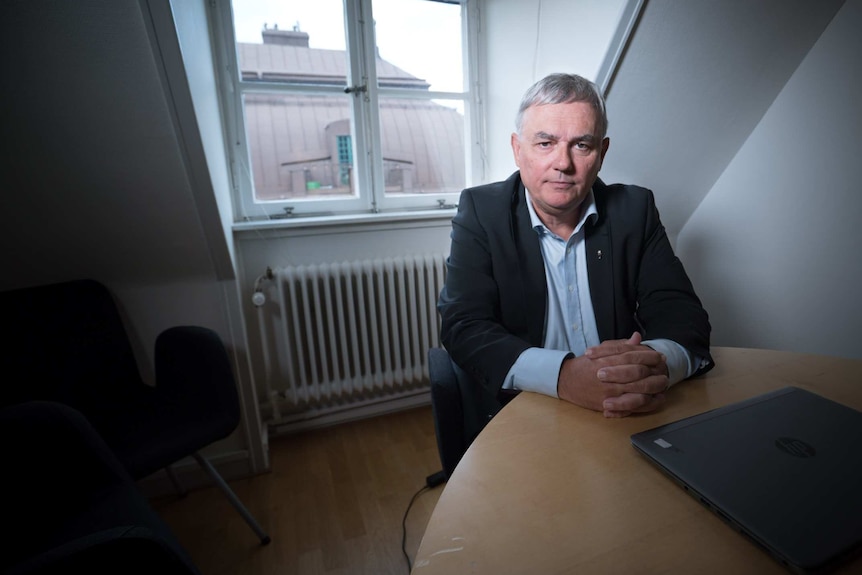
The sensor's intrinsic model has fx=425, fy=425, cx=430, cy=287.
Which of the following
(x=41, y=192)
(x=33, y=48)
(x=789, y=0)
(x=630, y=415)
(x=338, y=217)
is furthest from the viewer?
(x=338, y=217)

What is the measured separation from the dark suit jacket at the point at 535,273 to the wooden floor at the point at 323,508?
2.60ft

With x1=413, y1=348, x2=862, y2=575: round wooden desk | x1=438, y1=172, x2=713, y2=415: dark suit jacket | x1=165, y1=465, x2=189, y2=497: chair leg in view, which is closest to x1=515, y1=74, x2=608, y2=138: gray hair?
x1=438, y1=172, x2=713, y2=415: dark suit jacket

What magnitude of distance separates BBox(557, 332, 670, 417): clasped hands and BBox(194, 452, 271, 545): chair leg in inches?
48.2

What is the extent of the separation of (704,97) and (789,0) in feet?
1.15

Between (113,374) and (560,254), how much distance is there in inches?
63.7

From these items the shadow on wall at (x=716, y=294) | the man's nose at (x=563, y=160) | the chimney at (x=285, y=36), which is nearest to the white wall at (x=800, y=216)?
the shadow on wall at (x=716, y=294)

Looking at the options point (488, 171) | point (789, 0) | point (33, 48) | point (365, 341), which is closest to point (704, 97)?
point (789, 0)

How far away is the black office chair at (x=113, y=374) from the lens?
4.43 ft

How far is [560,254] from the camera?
4.02 feet

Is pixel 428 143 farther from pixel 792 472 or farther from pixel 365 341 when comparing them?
pixel 792 472

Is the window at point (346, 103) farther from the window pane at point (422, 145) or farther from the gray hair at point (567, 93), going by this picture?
the gray hair at point (567, 93)

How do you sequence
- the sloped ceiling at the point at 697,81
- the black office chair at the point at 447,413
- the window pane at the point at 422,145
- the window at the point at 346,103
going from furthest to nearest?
the window pane at the point at 422,145, the window at the point at 346,103, the sloped ceiling at the point at 697,81, the black office chair at the point at 447,413

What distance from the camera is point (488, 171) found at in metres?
2.46

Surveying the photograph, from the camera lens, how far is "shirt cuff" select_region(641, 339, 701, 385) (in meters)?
0.85
